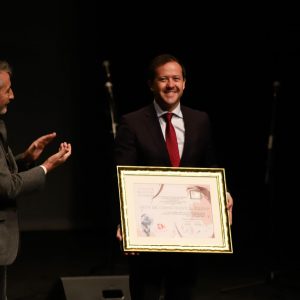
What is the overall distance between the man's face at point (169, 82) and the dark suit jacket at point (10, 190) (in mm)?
627

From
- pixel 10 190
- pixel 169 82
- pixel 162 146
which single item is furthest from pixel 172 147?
pixel 10 190

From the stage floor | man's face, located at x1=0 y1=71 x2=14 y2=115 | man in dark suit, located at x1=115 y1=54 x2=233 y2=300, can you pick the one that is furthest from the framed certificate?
the stage floor

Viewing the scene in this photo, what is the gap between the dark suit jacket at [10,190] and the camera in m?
2.33

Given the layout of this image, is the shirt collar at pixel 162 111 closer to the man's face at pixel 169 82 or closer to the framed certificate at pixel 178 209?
the man's face at pixel 169 82

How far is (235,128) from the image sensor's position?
5480 millimetres

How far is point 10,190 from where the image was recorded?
233 centimetres

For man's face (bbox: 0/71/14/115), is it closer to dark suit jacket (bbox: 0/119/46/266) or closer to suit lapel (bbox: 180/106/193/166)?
dark suit jacket (bbox: 0/119/46/266)

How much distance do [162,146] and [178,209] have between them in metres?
0.28

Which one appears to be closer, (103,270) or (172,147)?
(172,147)

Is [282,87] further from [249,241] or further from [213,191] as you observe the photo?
[213,191]

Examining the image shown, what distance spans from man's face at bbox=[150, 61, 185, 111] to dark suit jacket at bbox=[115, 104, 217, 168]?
0.11m

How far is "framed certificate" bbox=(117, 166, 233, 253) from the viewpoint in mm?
2359

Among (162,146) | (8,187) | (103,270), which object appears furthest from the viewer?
(103,270)

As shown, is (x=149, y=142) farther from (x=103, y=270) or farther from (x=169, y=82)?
(x=103, y=270)
